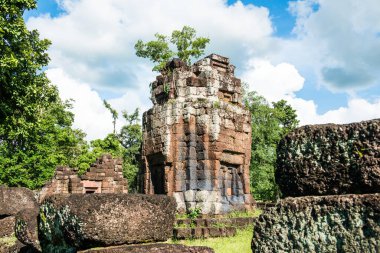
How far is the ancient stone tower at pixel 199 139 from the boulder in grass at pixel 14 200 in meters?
6.09

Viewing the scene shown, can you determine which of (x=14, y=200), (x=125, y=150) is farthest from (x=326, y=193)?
(x=125, y=150)

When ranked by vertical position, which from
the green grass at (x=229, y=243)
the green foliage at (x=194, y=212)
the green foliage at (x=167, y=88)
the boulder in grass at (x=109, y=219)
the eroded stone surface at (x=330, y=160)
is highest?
the green foliage at (x=167, y=88)

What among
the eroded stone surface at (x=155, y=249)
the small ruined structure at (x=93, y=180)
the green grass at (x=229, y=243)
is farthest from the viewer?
the small ruined structure at (x=93, y=180)

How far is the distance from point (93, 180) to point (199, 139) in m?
10.1

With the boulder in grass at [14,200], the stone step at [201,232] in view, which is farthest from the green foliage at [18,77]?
the stone step at [201,232]

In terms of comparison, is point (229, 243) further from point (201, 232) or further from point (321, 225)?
point (321, 225)

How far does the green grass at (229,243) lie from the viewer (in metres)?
8.76

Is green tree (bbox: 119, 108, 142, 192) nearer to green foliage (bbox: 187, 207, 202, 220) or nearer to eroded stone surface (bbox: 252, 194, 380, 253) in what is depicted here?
green foliage (bbox: 187, 207, 202, 220)

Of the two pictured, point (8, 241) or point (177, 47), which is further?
point (177, 47)

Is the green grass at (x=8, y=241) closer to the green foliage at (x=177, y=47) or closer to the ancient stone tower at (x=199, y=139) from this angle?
the ancient stone tower at (x=199, y=139)

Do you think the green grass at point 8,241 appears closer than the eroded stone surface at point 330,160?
No

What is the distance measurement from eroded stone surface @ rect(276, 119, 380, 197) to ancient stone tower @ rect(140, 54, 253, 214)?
11.1 metres

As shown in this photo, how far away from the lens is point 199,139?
1380 cm

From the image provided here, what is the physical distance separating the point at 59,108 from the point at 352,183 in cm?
3920
